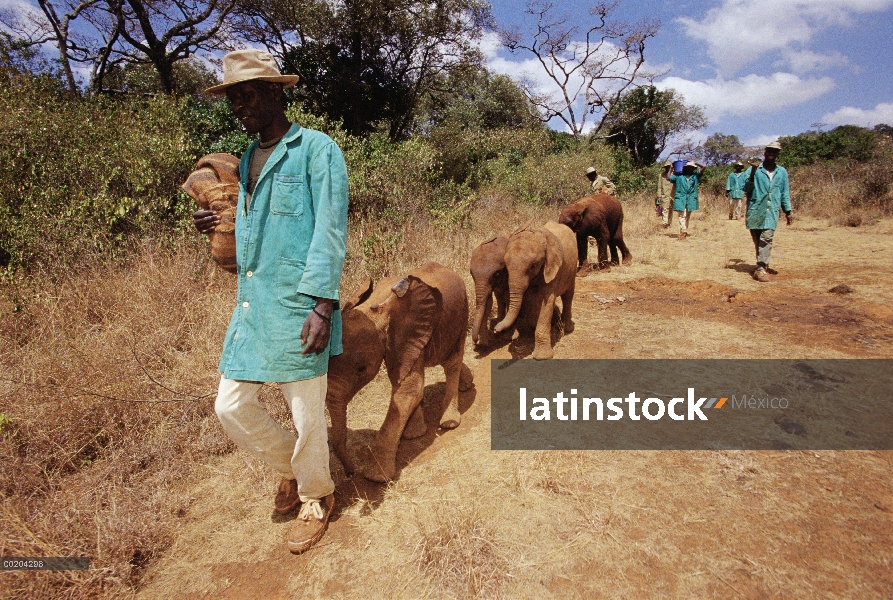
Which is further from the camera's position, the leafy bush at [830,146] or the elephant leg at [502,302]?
the leafy bush at [830,146]

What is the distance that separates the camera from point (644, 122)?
93.6 ft

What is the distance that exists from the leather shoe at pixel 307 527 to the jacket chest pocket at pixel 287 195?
5.17ft

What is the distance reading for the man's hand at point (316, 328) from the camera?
2436 millimetres

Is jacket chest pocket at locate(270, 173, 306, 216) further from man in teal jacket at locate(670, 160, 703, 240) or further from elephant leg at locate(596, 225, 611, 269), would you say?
man in teal jacket at locate(670, 160, 703, 240)

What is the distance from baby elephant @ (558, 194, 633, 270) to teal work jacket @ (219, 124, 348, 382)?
690 cm

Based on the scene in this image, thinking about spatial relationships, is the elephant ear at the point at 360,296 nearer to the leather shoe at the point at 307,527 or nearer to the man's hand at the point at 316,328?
the man's hand at the point at 316,328

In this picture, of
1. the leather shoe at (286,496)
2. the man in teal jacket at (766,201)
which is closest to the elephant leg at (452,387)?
the leather shoe at (286,496)

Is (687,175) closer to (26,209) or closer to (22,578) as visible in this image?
(26,209)

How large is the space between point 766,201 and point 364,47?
35.4 ft

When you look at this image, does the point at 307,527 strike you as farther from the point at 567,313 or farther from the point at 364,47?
the point at 364,47

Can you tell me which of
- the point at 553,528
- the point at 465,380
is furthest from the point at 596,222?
the point at 553,528

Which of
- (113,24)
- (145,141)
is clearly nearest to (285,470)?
(145,141)

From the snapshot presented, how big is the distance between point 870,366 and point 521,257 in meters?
3.33

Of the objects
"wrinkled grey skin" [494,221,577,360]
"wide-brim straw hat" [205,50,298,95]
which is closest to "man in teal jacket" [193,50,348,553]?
"wide-brim straw hat" [205,50,298,95]
